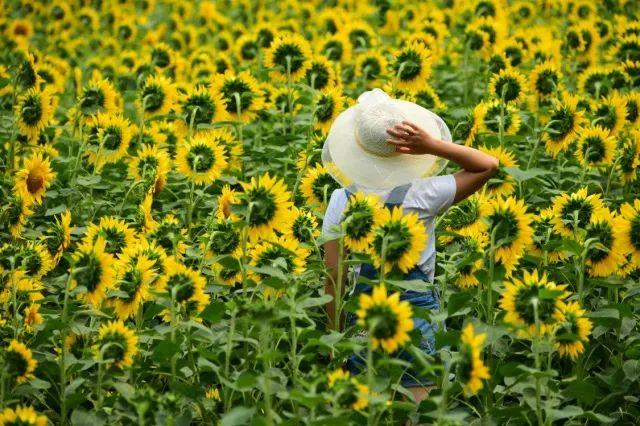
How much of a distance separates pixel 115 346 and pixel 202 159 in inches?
48.7

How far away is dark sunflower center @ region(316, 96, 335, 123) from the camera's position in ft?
14.9

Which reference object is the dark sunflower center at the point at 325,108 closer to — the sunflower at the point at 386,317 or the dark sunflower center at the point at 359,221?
the dark sunflower center at the point at 359,221

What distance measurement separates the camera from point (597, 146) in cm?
413

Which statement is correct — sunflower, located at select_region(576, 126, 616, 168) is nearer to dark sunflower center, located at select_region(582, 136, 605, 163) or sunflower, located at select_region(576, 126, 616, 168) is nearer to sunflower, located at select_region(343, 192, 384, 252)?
dark sunflower center, located at select_region(582, 136, 605, 163)

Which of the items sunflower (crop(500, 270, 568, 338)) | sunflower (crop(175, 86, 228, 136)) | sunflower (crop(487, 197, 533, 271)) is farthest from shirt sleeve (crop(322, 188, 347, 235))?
sunflower (crop(175, 86, 228, 136))

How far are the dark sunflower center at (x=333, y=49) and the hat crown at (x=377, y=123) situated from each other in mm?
2605

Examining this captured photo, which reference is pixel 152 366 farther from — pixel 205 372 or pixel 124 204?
pixel 124 204

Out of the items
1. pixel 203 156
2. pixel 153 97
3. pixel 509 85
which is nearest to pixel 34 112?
pixel 153 97

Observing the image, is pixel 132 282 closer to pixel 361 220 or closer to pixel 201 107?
pixel 361 220

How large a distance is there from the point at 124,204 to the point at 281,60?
1201 mm

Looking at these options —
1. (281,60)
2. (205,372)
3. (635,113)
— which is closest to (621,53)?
(635,113)

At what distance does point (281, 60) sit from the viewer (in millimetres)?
4941

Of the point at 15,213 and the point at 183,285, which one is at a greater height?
the point at 183,285

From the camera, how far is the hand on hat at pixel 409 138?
9.89 ft
